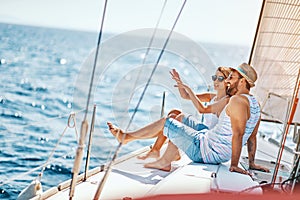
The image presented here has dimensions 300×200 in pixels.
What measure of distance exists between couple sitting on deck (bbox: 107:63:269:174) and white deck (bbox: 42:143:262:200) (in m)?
0.05

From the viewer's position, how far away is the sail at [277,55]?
8.49 feet

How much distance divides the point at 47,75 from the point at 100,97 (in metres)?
3.75

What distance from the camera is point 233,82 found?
1.91m

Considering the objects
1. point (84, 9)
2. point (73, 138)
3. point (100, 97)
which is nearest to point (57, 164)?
point (73, 138)

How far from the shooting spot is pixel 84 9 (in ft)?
49.5

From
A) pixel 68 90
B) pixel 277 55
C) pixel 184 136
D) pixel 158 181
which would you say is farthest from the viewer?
pixel 68 90

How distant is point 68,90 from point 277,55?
803 cm

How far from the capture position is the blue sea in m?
2.69

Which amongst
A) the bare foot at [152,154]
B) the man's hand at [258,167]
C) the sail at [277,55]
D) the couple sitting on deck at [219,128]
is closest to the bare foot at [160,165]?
the couple sitting on deck at [219,128]

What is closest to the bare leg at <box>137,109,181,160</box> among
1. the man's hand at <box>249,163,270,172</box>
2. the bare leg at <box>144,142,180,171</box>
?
the bare leg at <box>144,142,180,171</box>

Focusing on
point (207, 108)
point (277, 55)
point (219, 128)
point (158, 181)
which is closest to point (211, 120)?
point (207, 108)

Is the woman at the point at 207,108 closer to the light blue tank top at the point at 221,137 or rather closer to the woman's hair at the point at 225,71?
the woman's hair at the point at 225,71

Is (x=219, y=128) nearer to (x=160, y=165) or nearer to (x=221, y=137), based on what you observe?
(x=221, y=137)

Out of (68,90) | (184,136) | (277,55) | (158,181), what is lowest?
(68,90)
